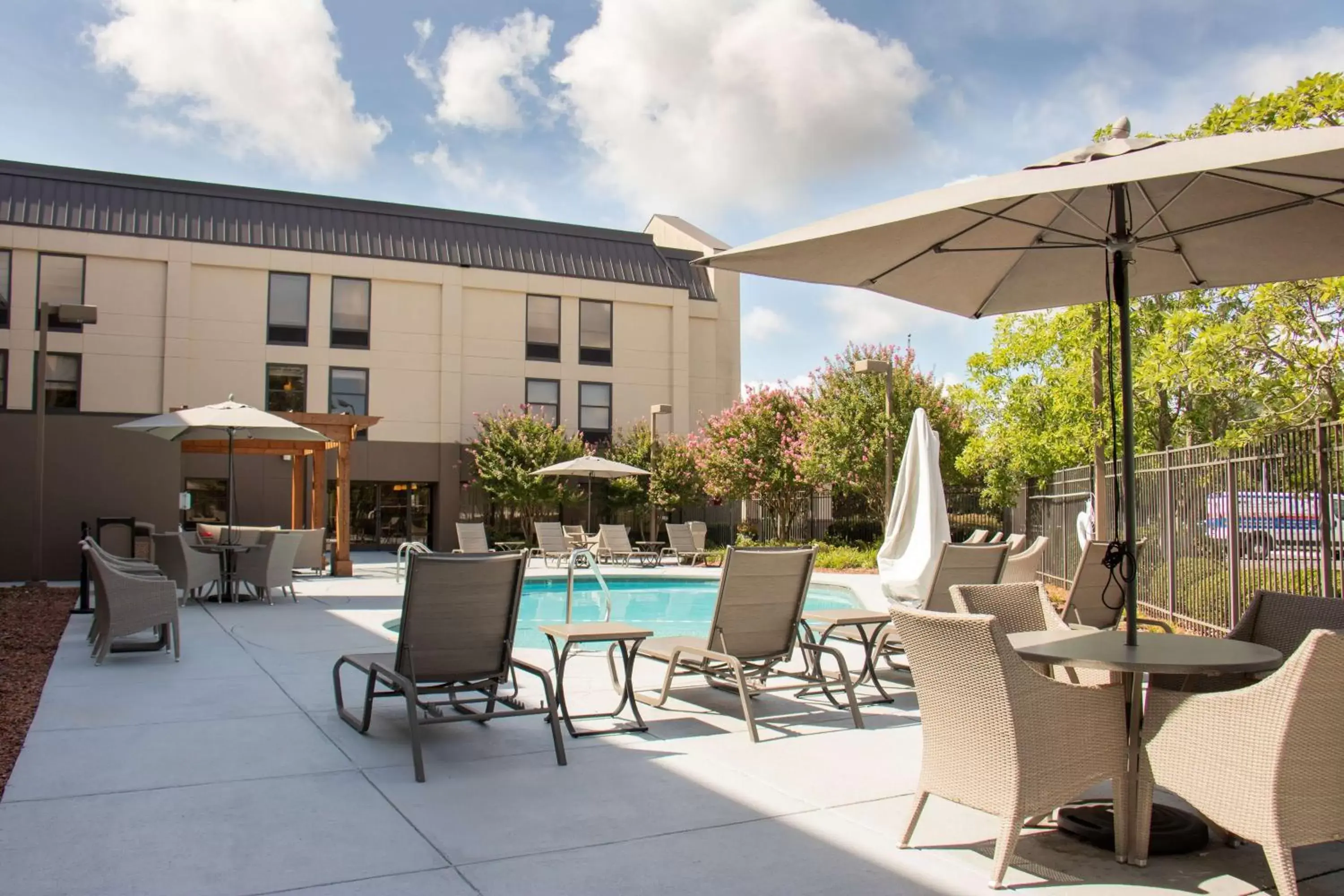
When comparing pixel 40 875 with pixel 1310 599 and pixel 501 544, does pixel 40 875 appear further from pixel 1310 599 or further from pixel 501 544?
pixel 501 544

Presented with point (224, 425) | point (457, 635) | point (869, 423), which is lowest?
point (457, 635)

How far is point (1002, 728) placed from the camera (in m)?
3.36

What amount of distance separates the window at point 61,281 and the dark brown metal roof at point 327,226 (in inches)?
32.0

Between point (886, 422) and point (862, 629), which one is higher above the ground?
point (886, 422)

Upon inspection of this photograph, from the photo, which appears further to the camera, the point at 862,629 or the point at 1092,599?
the point at 1092,599

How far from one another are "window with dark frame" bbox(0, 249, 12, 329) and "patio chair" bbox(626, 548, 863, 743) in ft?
82.2

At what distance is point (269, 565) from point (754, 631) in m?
8.08

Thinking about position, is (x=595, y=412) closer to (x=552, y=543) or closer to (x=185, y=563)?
(x=552, y=543)

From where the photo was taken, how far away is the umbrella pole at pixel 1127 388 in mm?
3986

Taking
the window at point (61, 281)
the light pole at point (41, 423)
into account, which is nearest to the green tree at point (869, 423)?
the light pole at point (41, 423)

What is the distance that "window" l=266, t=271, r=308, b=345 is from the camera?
27.6 m

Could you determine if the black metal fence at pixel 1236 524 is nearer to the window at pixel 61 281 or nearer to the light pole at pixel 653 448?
the light pole at pixel 653 448

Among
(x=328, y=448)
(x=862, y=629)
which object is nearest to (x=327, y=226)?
(x=328, y=448)

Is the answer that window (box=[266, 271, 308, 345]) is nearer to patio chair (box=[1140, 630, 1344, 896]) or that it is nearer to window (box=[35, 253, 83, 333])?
window (box=[35, 253, 83, 333])
